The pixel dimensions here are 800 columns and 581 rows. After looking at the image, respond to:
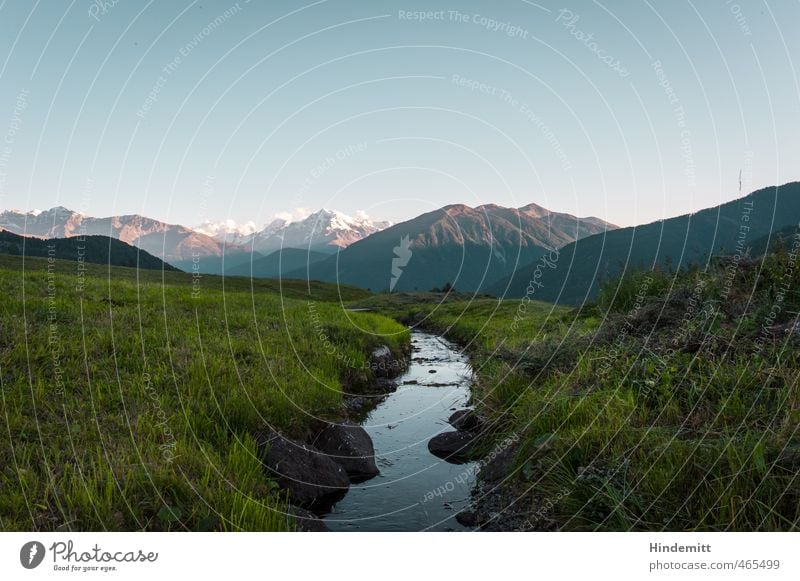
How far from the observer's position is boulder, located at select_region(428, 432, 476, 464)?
1032 cm

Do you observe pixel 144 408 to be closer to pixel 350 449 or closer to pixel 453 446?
pixel 350 449

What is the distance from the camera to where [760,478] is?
526cm

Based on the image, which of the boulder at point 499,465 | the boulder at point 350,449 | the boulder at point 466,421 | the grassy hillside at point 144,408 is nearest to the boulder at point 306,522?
the grassy hillside at point 144,408

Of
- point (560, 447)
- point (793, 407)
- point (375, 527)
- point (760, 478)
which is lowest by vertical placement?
point (375, 527)

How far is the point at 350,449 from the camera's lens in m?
9.89

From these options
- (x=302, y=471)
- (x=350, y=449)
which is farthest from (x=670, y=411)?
(x=302, y=471)

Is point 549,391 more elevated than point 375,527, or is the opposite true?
point 549,391

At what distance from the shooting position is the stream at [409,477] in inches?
307

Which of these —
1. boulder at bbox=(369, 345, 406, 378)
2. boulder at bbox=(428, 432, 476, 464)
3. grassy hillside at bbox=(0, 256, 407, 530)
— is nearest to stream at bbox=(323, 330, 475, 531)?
boulder at bbox=(428, 432, 476, 464)

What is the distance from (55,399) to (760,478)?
1081 centimetres

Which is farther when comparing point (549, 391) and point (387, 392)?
point (387, 392)

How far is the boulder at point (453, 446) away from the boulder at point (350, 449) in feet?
4.98

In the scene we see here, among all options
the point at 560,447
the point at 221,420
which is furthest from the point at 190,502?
the point at 560,447

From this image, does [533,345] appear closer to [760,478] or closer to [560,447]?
[560,447]
